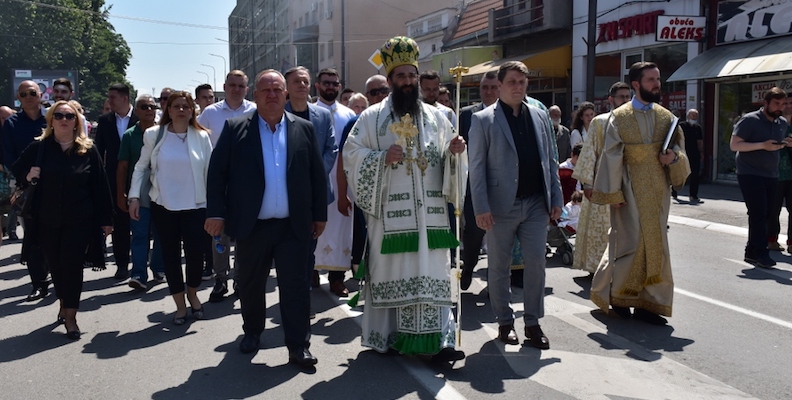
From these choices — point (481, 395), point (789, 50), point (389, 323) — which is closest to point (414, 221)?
point (389, 323)

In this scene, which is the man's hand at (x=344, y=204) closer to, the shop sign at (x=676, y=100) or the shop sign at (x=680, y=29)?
the shop sign at (x=680, y=29)

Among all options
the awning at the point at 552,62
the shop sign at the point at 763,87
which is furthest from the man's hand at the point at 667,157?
the awning at the point at 552,62

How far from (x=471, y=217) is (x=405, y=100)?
2.28 m

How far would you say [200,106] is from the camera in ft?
35.7

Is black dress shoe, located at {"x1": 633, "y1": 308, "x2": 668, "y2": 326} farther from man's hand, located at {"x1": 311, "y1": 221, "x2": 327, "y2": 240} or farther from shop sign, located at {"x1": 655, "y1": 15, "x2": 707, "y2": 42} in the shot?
shop sign, located at {"x1": 655, "y1": 15, "x2": 707, "y2": 42}

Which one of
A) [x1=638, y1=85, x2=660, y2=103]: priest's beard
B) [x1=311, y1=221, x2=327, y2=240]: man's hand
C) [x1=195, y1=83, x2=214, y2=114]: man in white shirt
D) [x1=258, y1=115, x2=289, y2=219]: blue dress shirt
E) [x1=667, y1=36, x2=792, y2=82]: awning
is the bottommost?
[x1=311, y1=221, x2=327, y2=240]: man's hand

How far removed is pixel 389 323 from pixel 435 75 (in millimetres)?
3337

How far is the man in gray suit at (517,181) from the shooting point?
229 inches

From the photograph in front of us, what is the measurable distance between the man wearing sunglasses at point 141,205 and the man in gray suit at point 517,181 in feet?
12.0

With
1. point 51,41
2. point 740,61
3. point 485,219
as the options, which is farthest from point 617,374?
point 51,41

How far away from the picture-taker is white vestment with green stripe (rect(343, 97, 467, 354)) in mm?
5457

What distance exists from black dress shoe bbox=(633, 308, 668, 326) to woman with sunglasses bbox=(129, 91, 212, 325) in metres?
3.74

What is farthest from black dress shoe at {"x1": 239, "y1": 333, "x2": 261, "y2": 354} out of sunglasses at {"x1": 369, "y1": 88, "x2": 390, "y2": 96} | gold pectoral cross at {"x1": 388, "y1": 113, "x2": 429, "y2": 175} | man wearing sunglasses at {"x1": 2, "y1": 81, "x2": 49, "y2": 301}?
man wearing sunglasses at {"x1": 2, "y1": 81, "x2": 49, "y2": 301}

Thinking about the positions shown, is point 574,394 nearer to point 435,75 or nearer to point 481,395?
point 481,395
